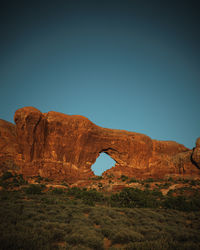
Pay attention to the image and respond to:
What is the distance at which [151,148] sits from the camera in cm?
4769

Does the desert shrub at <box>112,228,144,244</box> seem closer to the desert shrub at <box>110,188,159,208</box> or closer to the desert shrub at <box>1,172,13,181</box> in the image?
the desert shrub at <box>110,188,159,208</box>

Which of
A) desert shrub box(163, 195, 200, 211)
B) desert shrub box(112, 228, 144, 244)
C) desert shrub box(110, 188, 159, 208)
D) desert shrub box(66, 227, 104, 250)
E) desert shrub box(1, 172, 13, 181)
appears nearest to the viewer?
desert shrub box(66, 227, 104, 250)

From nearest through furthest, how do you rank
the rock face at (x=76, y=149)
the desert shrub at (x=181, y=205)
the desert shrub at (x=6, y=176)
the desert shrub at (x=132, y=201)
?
the desert shrub at (x=181, y=205) → the desert shrub at (x=132, y=201) → the desert shrub at (x=6, y=176) → the rock face at (x=76, y=149)

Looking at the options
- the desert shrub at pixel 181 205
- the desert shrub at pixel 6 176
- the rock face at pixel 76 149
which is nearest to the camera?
the desert shrub at pixel 181 205

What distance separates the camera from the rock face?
32.9 m

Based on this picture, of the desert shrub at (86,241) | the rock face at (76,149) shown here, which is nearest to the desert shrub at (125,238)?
the desert shrub at (86,241)

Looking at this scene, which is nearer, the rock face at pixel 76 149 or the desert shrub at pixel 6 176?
the desert shrub at pixel 6 176

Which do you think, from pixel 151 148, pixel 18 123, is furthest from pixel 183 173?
pixel 18 123

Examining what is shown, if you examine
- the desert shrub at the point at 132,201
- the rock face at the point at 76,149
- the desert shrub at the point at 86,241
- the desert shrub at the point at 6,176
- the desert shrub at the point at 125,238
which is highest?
the rock face at the point at 76,149

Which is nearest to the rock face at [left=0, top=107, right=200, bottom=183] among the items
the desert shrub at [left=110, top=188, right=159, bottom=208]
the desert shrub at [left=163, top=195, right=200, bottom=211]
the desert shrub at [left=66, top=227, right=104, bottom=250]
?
the desert shrub at [left=110, top=188, right=159, bottom=208]

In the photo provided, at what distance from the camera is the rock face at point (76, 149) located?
32875 millimetres

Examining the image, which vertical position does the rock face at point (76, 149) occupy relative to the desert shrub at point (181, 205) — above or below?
above

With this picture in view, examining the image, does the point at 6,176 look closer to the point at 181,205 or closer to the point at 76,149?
the point at 76,149

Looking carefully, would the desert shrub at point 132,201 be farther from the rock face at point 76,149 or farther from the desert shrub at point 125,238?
the rock face at point 76,149
